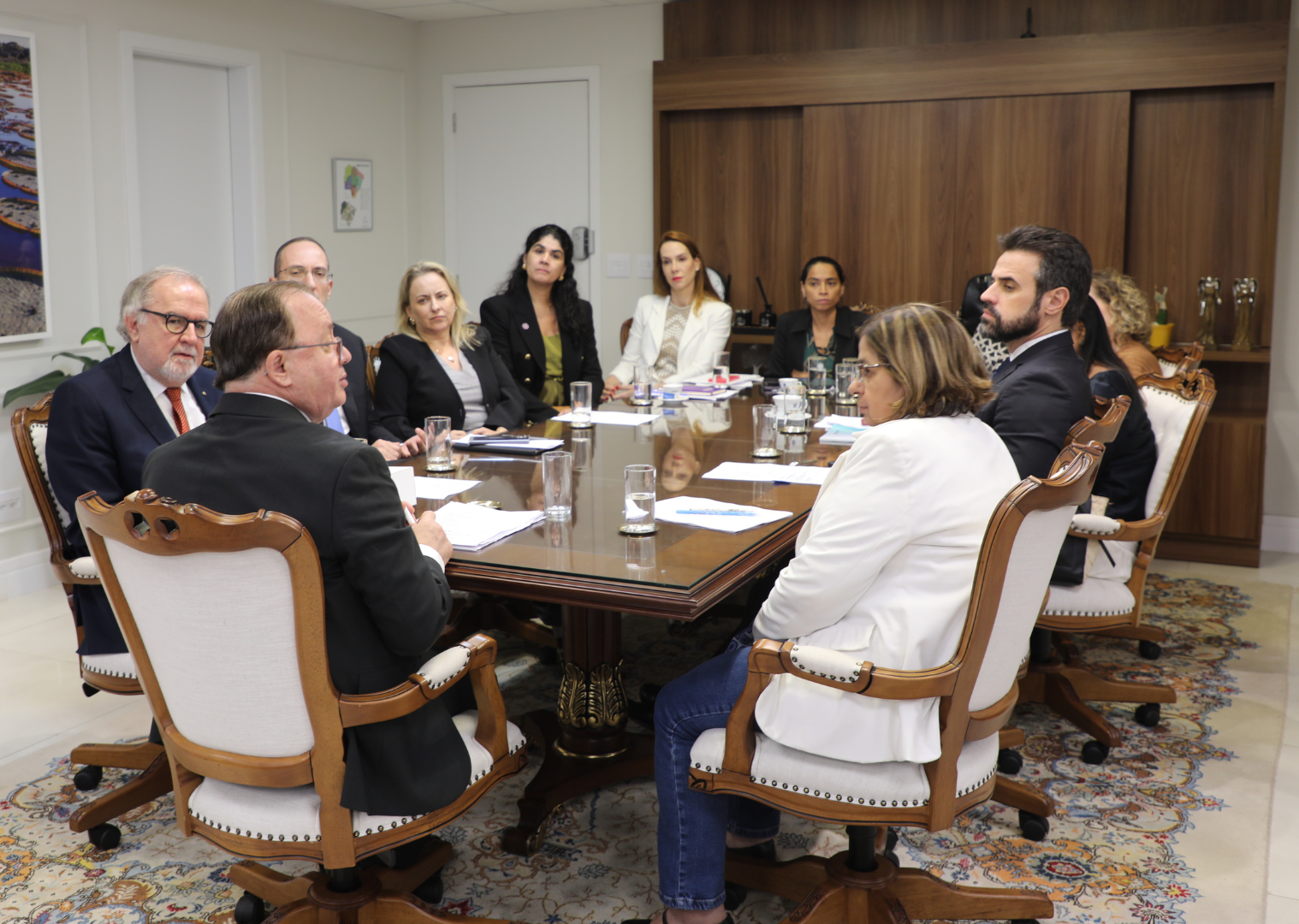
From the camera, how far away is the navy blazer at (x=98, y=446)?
2.60 meters

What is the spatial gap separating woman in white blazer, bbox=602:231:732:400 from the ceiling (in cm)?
171

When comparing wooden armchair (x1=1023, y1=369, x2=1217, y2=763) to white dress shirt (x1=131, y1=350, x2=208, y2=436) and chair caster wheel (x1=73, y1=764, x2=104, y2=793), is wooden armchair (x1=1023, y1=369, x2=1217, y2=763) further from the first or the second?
chair caster wheel (x1=73, y1=764, x2=104, y2=793)

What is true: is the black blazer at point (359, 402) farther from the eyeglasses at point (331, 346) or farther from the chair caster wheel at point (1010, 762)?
the chair caster wheel at point (1010, 762)

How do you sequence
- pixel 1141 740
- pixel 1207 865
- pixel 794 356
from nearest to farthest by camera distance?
pixel 1207 865 → pixel 1141 740 → pixel 794 356

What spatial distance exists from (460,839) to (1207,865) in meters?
1.71

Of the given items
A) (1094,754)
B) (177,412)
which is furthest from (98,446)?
(1094,754)

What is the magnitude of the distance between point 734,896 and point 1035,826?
0.80m

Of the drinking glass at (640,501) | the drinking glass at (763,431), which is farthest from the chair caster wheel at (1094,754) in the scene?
the drinking glass at (640,501)

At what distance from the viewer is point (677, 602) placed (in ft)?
6.59

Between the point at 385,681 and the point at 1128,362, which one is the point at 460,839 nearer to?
the point at 385,681

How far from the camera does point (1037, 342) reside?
9.85 feet

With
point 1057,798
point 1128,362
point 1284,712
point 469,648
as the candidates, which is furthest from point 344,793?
point 1128,362

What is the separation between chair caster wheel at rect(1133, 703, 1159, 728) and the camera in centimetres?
337

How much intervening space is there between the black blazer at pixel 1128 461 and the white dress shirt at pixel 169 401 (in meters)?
2.43
